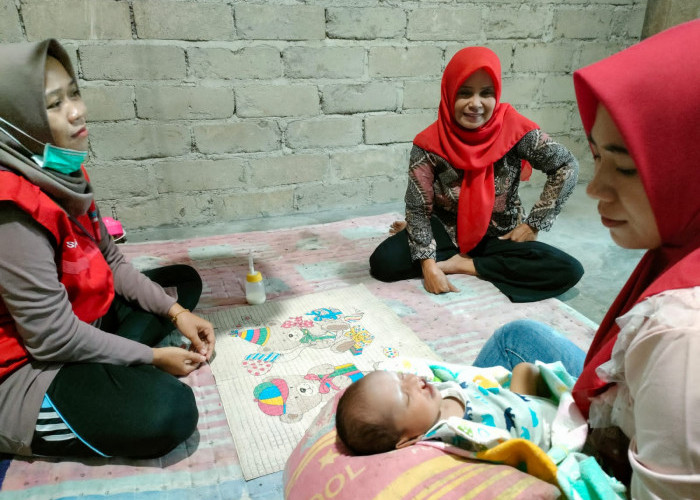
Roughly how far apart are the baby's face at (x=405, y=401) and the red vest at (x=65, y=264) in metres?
0.85

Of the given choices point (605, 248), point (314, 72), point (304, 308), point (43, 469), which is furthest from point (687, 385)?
point (314, 72)

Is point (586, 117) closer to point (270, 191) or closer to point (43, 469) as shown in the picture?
point (43, 469)

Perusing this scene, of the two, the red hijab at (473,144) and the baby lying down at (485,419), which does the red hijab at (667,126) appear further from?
the red hijab at (473,144)

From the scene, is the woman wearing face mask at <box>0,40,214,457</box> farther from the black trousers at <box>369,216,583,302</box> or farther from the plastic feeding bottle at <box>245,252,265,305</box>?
the black trousers at <box>369,216,583,302</box>

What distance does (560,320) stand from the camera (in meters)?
1.97

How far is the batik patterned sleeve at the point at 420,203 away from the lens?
2.24 metres

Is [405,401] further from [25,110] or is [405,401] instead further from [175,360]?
[25,110]

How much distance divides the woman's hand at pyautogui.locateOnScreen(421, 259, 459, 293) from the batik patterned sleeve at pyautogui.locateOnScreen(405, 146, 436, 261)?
4cm

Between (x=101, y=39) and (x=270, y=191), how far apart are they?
46.1 inches

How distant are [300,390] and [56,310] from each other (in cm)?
74

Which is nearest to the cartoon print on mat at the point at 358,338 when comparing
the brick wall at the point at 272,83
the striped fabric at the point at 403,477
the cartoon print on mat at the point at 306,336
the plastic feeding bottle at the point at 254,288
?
the cartoon print on mat at the point at 306,336

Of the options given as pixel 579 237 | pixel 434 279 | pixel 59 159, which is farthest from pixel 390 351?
pixel 579 237

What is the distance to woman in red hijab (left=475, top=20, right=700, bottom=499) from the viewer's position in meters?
0.60

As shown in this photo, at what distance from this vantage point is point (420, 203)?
224 cm
